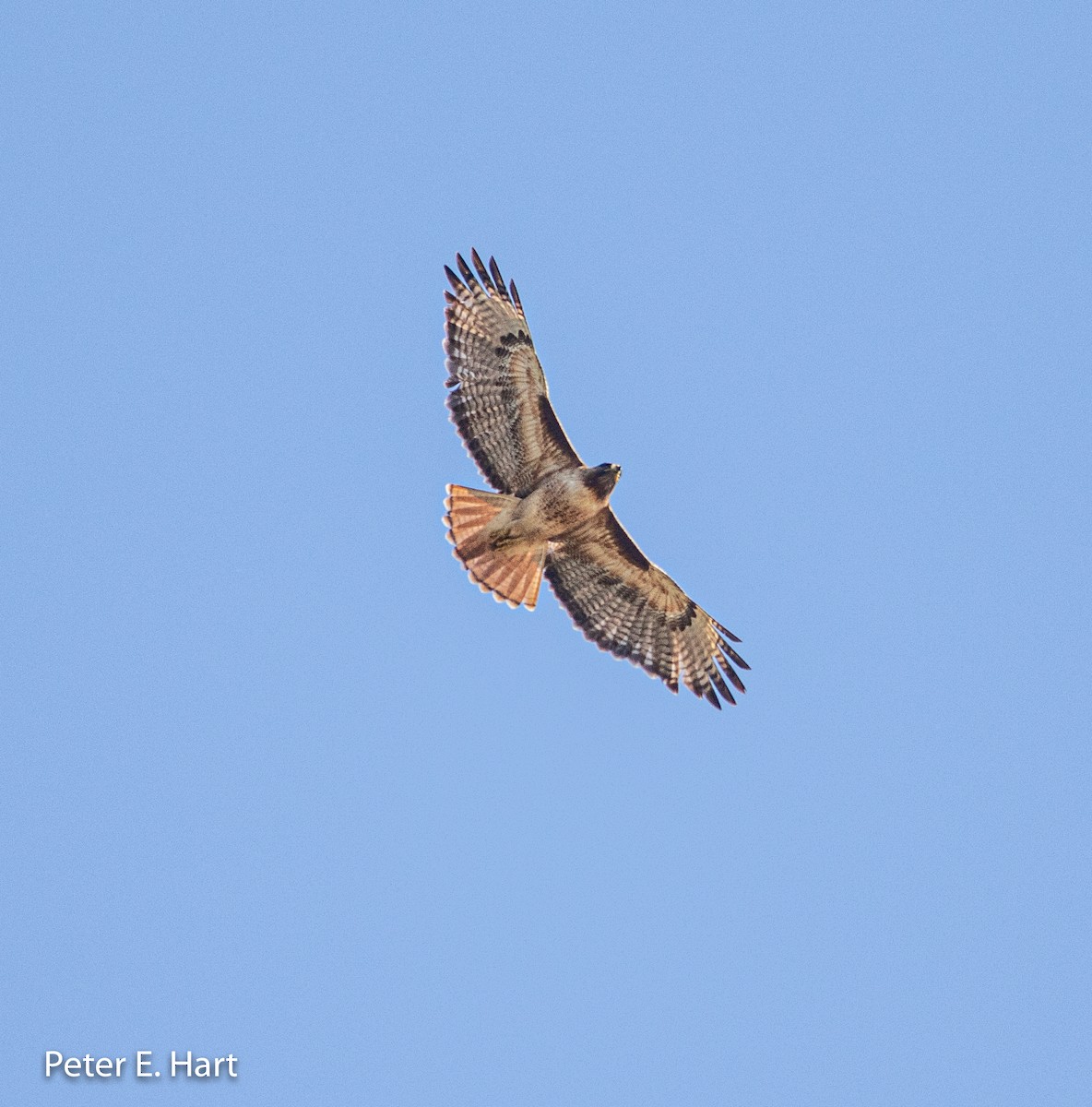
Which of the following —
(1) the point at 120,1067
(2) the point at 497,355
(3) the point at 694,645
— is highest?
(2) the point at 497,355

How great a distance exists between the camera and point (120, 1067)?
10945 mm

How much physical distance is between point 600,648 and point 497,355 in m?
2.75

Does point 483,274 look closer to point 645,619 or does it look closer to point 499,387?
point 499,387

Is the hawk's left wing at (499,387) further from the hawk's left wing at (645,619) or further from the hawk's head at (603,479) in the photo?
the hawk's left wing at (645,619)

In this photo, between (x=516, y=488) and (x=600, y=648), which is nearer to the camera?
(x=516, y=488)

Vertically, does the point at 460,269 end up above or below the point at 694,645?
above

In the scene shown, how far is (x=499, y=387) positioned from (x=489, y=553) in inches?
51.8

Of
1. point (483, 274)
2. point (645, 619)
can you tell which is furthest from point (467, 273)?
point (645, 619)

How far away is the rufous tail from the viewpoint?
11422 millimetres

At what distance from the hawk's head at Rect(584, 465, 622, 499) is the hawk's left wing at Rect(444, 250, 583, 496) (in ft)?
1.20

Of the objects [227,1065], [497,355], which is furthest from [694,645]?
[227,1065]

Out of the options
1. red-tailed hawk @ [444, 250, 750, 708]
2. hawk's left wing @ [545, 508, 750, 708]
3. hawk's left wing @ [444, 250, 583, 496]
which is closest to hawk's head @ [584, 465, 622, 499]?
red-tailed hawk @ [444, 250, 750, 708]

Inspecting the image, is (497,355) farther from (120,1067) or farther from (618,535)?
(120,1067)

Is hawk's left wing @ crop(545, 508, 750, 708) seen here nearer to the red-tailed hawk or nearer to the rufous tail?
the red-tailed hawk
